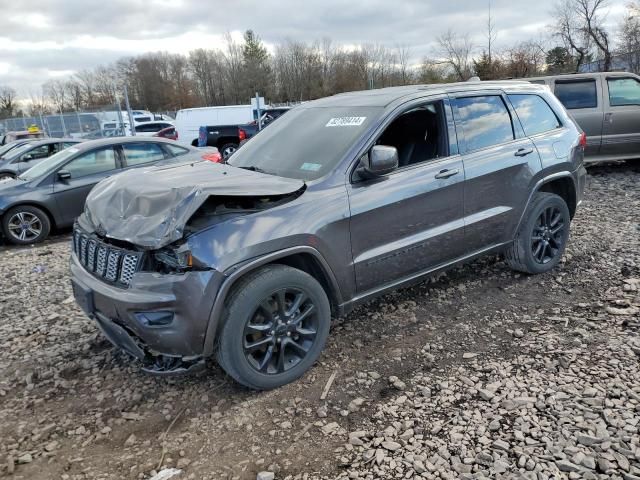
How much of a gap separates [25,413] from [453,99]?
3.78 m

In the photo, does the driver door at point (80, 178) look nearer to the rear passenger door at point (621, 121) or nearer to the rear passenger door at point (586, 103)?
the rear passenger door at point (586, 103)

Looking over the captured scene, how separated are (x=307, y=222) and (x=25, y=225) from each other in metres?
6.28

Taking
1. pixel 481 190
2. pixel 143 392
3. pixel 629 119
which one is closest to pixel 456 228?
pixel 481 190

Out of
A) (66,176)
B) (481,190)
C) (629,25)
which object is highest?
(629,25)

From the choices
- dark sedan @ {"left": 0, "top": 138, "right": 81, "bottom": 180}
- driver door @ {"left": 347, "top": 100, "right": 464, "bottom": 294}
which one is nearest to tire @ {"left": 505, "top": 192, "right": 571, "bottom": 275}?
driver door @ {"left": 347, "top": 100, "right": 464, "bottom": 294}

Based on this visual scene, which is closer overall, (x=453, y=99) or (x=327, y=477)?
(x=327, y=477)

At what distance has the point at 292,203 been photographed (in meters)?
3.11

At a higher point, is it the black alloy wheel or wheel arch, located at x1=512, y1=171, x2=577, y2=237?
wheel arch, located at x1=512, y1=171, x2=577, y2=237

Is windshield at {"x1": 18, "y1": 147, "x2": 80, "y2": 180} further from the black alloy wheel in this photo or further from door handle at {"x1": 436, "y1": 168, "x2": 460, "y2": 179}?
the black alloy wheel

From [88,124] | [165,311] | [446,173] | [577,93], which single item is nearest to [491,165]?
[446,173]

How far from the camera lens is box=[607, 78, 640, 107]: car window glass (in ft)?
29.9

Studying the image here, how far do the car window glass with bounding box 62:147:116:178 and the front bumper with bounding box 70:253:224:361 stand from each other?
221 inches

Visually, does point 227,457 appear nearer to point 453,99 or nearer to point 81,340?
point 81,340

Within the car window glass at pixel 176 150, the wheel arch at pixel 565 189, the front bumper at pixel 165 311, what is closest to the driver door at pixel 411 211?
the front bumper at pixel 165 311
